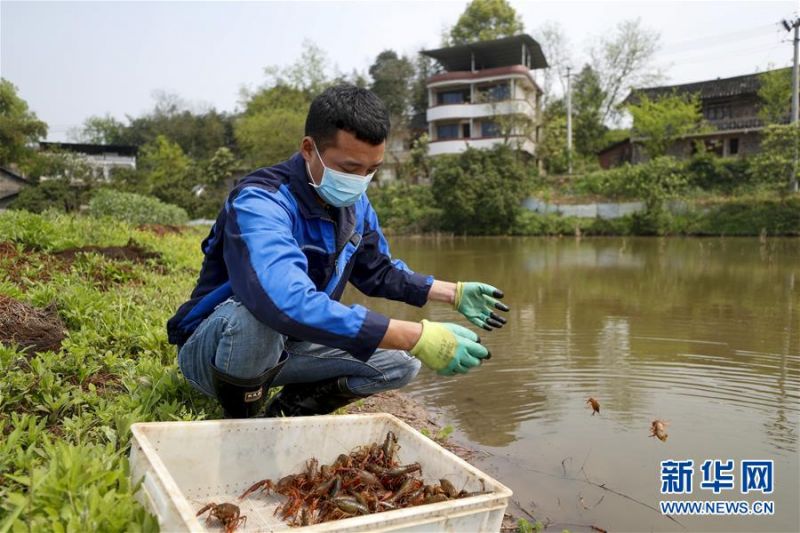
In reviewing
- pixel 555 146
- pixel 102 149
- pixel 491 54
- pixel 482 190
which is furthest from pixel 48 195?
pixel 491 54

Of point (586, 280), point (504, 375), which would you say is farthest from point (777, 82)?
point (504, 375)

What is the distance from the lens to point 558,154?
32812mm

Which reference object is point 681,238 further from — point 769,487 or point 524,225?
point 769,487

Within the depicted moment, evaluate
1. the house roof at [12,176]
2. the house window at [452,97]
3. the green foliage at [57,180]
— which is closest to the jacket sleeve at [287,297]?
the green foliage at [57,180]

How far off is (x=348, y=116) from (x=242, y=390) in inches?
44.0

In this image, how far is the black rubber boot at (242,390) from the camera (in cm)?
232

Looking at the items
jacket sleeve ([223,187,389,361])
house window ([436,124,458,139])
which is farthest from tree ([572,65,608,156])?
jacket sleeve ([223,187,389,361])

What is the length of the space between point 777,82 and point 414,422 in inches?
1266

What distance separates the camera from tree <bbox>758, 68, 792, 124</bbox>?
2891cm

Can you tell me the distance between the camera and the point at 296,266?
2059 millimetres

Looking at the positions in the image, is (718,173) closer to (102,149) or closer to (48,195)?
(48,195)

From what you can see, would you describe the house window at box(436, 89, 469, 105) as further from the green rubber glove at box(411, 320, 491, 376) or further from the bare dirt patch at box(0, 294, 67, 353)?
the green rubber glove at box(411, 320, 491, 376)

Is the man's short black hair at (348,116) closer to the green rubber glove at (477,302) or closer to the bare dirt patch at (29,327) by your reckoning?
the green rubber glove at (477,302)

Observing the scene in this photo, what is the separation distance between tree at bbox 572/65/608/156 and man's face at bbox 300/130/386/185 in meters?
35.7
